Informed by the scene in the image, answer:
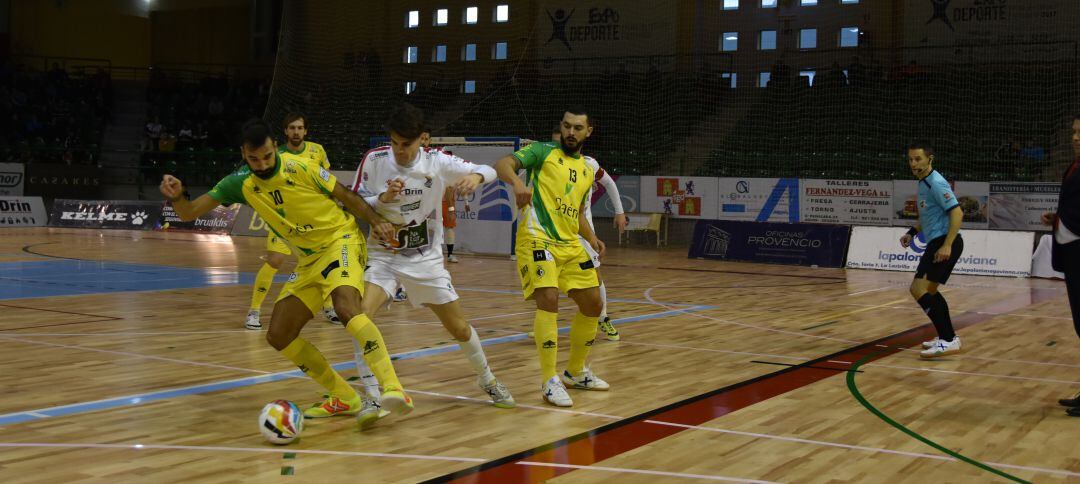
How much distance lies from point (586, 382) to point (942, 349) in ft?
12.0

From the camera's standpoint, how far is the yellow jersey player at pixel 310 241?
5.21 m

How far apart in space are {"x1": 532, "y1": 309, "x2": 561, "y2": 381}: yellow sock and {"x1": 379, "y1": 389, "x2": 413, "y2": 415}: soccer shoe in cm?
129

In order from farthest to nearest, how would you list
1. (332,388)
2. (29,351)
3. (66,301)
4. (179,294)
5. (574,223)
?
(179,294) < (66,301) < (29,351) < (574,223) < (332,388)

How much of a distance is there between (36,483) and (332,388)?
5.68 feet

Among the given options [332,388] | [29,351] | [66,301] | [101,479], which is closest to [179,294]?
[66,301]

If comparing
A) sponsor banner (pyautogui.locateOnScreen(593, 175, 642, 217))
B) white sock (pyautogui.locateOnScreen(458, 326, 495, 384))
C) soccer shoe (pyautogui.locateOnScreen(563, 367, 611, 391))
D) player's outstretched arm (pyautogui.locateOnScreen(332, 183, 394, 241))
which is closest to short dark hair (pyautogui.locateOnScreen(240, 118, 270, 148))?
player's outstretched arm (pyautogui.locateOnScreen(332, 183, 394, 241))

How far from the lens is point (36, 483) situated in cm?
410

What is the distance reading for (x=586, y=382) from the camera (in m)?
6.56

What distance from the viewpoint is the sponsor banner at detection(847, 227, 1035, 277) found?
17938 millimetres

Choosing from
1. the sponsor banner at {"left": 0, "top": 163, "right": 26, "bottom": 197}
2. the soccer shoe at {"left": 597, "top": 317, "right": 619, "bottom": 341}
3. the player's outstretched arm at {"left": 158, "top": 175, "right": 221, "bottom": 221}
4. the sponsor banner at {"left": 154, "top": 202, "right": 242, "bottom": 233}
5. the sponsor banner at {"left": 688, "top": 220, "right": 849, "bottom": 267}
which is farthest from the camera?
the sponsor banner at {"left": 0, "top": 163, "right": 26, "bottom": 197}

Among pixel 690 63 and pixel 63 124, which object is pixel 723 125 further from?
pixel 63 124


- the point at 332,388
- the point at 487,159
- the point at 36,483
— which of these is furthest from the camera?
the point at 487,159

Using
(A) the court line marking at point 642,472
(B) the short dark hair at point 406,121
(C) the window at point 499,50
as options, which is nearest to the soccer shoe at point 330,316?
(B) the short dark hair at point 406,121

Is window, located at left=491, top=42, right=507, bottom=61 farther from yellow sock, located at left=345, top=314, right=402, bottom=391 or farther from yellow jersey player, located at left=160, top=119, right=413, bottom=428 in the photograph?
yellow sock, located at left=345, top=314, right=402, bottom=391
